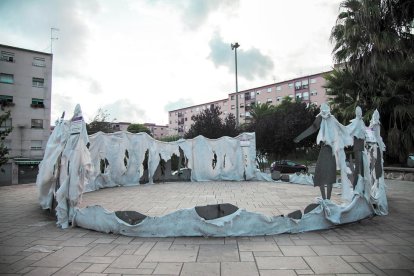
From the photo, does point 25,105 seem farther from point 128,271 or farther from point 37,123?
point 128,271

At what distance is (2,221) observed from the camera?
20.2 feet

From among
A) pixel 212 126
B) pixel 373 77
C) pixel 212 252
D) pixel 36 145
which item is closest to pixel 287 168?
pixel 212 126

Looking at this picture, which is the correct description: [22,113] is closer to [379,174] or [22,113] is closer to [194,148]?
[194,148]

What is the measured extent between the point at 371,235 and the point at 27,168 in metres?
37.5

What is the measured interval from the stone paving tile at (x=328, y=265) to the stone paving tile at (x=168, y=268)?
1.55 meters

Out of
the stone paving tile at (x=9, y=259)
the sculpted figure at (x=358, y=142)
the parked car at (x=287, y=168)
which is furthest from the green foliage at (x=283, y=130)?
the stone paving tile at (x=9, y=259)

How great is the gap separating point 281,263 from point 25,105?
3863 cm

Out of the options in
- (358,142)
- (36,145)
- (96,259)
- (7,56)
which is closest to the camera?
(96,259)

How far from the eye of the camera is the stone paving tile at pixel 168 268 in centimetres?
340

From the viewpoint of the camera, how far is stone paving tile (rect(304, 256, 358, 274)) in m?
3.38

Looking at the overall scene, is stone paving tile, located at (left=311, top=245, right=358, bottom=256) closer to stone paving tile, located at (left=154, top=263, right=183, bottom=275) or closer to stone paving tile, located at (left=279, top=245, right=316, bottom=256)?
stone paving tile, located at (left=279, top=245, right=316, bottom=256)

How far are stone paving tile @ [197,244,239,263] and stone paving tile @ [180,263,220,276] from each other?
14 centimetres

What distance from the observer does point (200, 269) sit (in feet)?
11.4

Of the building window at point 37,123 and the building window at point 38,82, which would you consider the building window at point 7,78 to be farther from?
the building window at point 37,123
